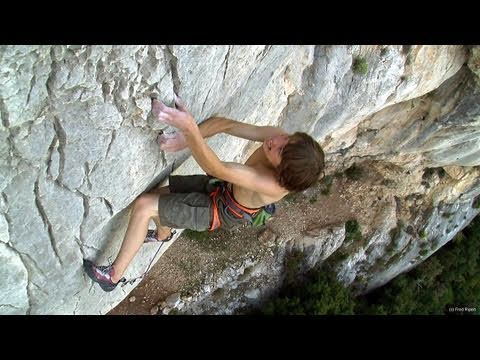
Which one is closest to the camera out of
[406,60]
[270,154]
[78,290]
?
[270,154]

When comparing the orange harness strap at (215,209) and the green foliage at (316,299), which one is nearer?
the orange harness strap at (215,209)

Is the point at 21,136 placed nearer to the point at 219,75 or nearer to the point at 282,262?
the point at 219,75

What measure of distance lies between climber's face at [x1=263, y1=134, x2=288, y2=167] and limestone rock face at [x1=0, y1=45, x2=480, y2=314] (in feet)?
3.06

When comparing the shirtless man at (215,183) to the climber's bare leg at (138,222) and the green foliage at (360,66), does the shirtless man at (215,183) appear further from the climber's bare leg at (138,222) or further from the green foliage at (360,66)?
the green foliage at (360,66)

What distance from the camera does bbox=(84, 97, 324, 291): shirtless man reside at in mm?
3826

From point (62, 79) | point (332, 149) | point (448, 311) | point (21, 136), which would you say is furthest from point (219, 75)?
point (448, 311)

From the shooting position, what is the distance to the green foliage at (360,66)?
25.9ft

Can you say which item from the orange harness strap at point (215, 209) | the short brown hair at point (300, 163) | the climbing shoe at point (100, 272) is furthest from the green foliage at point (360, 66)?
the climbing shoe at point (100, 272)

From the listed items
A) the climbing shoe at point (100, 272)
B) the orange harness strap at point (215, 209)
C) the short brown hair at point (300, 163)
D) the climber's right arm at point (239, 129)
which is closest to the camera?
the short brown hair at point (300, 163)

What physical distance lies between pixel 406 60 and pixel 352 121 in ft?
5.20

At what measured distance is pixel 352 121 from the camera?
9.35 m

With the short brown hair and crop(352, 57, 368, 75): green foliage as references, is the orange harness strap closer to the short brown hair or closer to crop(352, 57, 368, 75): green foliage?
the short brown hair

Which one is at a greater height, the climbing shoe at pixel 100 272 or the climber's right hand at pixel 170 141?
the climber's right hand at pixel 170 141
